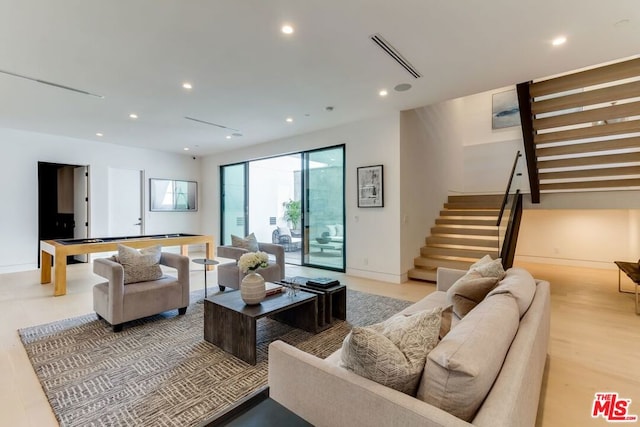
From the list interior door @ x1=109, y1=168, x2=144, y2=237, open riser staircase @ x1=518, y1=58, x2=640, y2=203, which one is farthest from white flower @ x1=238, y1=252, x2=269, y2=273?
interior door @ x1=109, y1=168, x2=144, y2=237

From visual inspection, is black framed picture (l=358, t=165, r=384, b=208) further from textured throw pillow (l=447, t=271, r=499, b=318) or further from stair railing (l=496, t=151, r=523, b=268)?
textured throw pillow (l=447, t=271, r=499, b=318)

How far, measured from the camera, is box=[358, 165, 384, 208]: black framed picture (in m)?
5.18

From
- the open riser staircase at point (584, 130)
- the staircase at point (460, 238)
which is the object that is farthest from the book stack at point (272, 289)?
the open riser staircase at point (584, 130)

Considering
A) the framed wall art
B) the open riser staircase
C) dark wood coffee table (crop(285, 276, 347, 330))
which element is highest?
the framed wall art

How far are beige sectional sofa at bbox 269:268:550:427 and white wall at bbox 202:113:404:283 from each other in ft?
11.9

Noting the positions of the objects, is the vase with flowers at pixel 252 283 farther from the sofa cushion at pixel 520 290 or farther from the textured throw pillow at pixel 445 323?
the sofa cushion at pixel 520 290

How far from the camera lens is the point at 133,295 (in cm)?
308

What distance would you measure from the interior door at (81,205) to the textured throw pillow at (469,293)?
774 centimetres

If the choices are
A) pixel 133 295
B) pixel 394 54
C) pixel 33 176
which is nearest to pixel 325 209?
pixel 394 54

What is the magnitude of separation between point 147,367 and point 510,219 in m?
5.20

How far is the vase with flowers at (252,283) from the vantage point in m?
2.61

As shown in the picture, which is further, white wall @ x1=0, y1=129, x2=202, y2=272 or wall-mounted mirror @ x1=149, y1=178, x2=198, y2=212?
wall-mounted mirror @ x1=149, y1=178, x2=198, y2=212

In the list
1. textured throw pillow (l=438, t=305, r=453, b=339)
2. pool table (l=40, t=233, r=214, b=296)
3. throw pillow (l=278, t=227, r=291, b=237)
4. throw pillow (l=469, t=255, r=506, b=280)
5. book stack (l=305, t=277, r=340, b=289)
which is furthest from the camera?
throw pillow (l=278, t=227, r=291, b=237)

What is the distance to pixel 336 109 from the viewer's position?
481 centimetres
